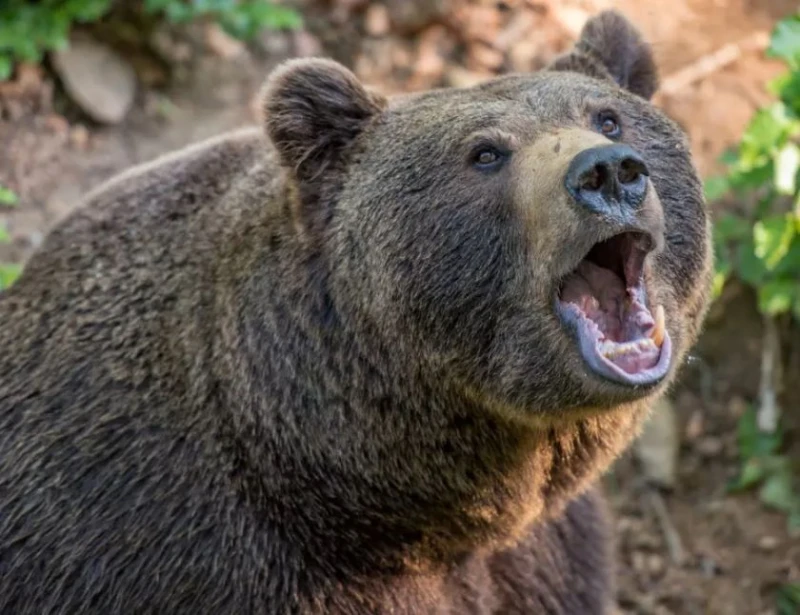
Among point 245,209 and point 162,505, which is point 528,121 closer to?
point 245,209

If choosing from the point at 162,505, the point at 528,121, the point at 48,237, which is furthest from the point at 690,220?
the point at 48,237

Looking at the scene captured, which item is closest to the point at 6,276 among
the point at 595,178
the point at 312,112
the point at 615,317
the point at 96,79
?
the point at 312,112

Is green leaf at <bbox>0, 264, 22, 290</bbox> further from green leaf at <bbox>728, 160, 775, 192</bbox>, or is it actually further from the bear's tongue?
green leaf at <bbox>728, 160, 775, 192</bbox>

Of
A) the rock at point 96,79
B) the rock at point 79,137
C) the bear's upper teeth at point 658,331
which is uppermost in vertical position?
the bear's upper teeth at point 658,331

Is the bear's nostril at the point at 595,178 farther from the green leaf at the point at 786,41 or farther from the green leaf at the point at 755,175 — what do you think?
the green leaf at the point at 755,175

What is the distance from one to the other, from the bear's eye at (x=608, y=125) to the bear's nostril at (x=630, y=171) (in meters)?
0.43

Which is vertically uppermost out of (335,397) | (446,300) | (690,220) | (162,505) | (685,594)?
(690,220)

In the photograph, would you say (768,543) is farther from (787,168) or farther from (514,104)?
(514,104)

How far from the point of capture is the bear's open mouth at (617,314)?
3.45 metres

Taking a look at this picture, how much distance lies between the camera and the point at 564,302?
11.7 feet

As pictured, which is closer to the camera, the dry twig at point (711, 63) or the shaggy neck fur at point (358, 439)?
the shaggy neck fur at point (358, 439)

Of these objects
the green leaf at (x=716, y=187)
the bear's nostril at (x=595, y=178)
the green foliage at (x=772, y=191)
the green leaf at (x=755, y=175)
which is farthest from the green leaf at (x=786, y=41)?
the bear's nostril at (x=595, y=178)

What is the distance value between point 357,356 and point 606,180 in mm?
967

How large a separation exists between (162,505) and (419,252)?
114 cm
